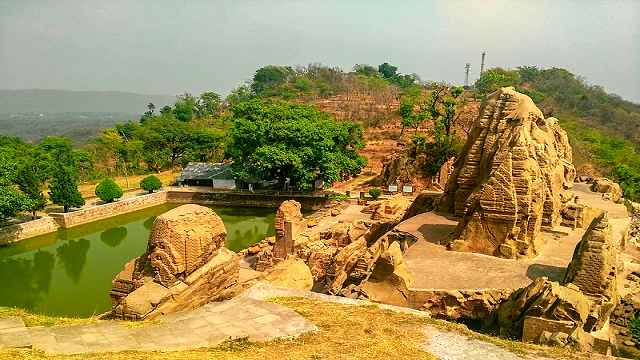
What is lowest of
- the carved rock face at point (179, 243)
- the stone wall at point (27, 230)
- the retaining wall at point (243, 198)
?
the stone wall at point (27, 230)

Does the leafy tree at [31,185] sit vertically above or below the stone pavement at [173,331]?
below

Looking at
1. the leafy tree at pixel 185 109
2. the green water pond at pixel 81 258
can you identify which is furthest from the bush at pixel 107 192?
the leafy tree at pixel 185 109

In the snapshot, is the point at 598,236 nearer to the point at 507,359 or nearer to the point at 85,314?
the point at 507,359

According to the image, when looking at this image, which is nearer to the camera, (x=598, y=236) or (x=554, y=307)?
(x=554, y=307)

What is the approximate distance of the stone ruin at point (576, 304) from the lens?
868 cm

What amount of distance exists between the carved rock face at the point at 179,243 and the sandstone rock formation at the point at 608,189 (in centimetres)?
1999

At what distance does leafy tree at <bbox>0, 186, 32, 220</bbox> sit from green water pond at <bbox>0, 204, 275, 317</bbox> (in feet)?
6.47

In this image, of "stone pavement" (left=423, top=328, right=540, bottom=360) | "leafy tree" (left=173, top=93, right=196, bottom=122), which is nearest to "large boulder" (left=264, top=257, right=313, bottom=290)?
"stone pavement" (left=423, top=328, right=540, bottom=360)

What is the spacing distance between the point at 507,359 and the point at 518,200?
6.03 m

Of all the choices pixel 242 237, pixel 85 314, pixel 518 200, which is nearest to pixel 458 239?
pixel 518 200

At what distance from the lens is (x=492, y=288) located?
11023 millimetres

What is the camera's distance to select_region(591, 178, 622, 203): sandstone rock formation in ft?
75.3

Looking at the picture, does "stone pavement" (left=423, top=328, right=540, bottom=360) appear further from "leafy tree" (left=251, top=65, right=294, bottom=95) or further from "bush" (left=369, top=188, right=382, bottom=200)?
"leafy tree" (left=251, top=65, right=294, bottom=95)

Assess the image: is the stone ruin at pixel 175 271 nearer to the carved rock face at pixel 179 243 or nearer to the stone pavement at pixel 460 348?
the carved rock face at pixel 179 243
